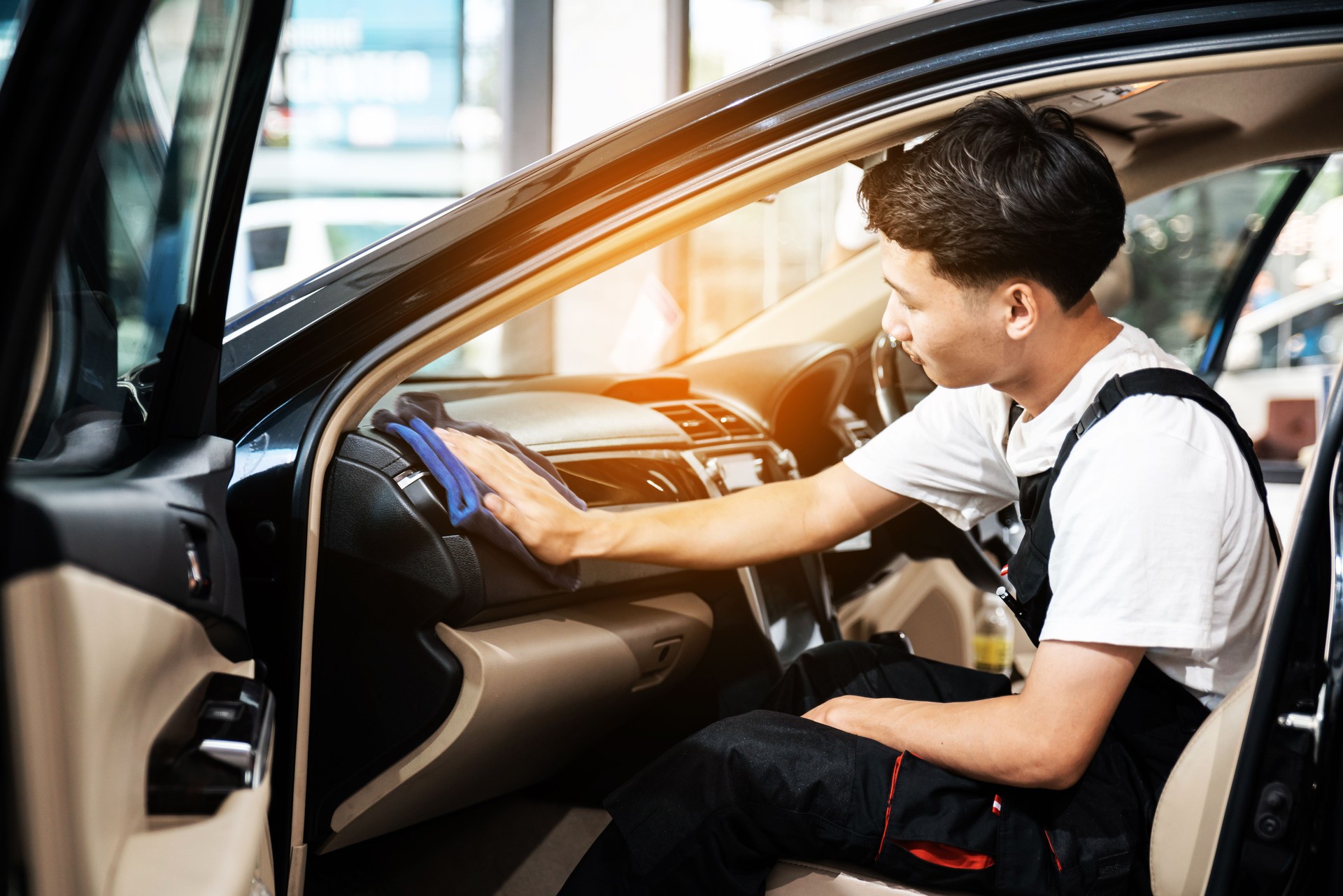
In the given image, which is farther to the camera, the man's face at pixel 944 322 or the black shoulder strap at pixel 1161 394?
the man's face at pixel 944 322

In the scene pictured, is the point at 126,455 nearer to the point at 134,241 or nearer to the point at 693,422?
the point at 134,241

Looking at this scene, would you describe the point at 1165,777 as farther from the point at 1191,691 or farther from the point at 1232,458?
the point at 1232,458

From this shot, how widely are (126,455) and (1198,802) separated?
1.08 metres

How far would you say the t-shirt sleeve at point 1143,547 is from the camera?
1.06m

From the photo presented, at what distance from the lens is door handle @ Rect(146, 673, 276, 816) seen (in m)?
0.86

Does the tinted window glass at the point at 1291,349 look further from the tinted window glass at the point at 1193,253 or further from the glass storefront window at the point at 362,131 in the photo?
the glass storefront window at the point at 362,131

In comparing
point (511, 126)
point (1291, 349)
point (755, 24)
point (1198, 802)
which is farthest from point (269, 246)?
point (1198, 802)

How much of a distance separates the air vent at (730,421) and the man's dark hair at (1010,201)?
810 mm

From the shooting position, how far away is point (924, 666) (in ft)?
4.93

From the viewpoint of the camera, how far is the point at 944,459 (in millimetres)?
1555

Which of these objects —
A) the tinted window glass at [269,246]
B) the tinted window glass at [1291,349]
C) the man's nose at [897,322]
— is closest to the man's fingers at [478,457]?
the man's nose at [897,322]

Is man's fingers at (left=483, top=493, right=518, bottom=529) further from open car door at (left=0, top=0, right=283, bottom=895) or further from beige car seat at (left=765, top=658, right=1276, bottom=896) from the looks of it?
beige car seat at (left=765, top=658, right=1276, bottom=896)

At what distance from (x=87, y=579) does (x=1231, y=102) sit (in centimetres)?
164

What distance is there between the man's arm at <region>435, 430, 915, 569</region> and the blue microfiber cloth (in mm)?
16
